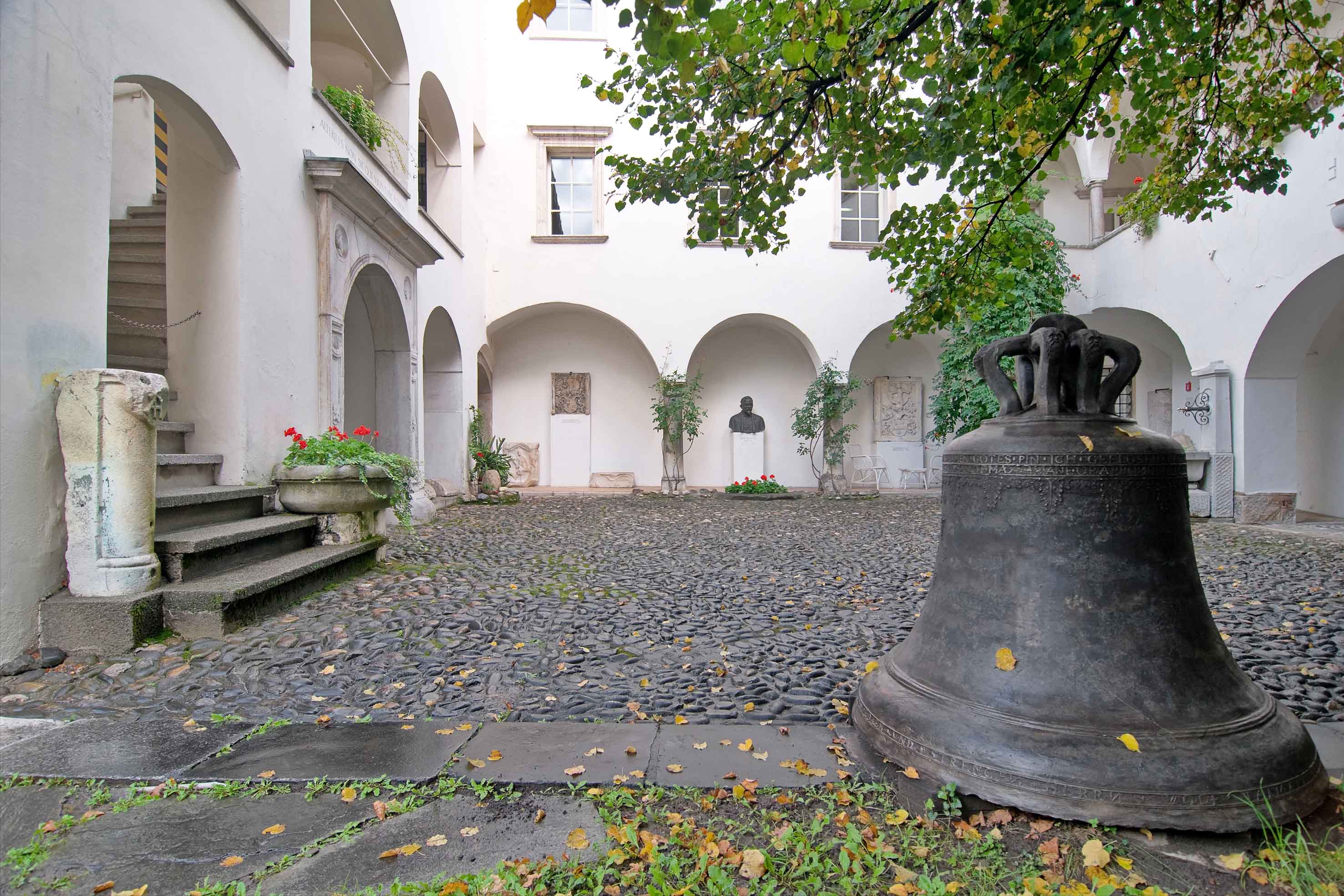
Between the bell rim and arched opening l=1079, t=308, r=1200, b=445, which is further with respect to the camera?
arched opening l=1079, t=308, r=1200, b=445

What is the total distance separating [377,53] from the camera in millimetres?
8078

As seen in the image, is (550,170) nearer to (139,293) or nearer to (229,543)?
(139,293)

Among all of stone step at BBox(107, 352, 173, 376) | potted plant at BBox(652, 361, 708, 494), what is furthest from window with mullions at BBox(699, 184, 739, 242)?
potted plant at BBox(652, 361, 708, 494)

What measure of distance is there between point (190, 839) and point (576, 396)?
12.3 meters

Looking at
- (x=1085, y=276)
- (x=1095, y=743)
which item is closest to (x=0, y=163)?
(x=1095, y=743)

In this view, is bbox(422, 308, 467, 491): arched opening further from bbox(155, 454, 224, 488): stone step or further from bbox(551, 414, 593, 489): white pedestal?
bbox(155, 454, 224, 488): stone step

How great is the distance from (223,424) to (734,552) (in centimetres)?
396

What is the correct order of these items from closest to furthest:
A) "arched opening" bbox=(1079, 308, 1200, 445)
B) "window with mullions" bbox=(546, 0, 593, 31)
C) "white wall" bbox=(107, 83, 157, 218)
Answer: "white wall" bbox=(107, 83, 157, 218) < "arched opening" bbox=(1079, 308, 1200, 445) < "window with mullions" bbox=(546, 0, 593, 31)

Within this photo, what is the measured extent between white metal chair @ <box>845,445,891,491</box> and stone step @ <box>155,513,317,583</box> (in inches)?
424

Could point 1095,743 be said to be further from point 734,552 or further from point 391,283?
point 391,283

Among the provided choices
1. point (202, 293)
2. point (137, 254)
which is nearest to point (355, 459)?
point (202, 293)

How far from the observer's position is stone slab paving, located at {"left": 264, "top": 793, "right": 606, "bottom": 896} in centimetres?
147

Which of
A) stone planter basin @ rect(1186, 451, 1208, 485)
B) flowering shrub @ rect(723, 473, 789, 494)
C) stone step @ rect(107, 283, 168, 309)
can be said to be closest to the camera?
stone step @ rect(107, 283, 168, 309)

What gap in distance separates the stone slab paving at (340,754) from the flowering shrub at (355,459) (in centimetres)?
303
